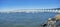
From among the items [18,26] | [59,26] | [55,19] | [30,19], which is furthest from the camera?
[30,19]

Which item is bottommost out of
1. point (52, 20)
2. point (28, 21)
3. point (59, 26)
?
point (28, 21)

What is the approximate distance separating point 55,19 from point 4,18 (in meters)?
3.20

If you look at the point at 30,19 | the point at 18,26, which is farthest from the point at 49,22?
the point at 30,19

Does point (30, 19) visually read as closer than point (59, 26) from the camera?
No

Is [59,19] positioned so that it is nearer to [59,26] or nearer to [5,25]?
[59,26]

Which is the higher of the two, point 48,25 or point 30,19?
point 48,25

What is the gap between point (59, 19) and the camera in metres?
1.89

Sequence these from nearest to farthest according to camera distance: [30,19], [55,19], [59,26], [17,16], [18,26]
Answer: [55,19] → [59,26] → [18,26] → [30,19] → [17,16]

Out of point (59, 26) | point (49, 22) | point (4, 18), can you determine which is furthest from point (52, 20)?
point (4, 18)

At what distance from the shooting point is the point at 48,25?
6.36 ft

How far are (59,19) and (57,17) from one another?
0.04m

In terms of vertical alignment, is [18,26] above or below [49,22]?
below

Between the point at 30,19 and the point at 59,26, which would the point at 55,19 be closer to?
the point at 59,26

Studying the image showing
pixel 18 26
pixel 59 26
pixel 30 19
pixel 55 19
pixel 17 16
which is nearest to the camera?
pixel 55 19
